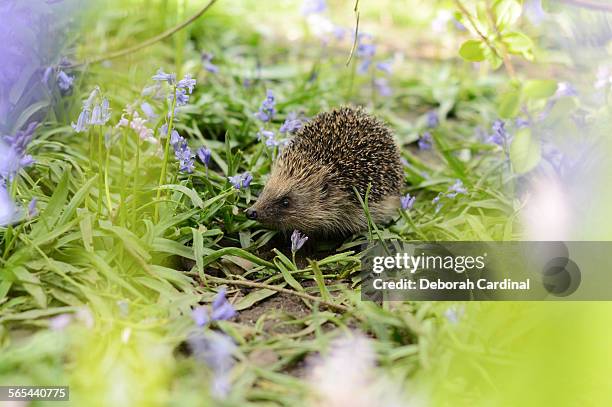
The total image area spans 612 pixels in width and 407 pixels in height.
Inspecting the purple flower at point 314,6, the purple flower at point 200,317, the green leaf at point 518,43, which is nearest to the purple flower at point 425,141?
the purple flower at point 314,6

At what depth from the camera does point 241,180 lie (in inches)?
122

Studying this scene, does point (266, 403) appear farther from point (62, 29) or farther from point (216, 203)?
point (62, 29)

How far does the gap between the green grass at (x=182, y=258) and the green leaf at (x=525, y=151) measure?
0.48 m

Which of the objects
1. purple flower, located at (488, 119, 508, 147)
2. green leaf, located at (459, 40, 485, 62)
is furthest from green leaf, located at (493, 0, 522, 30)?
purple flower, located at (488, 119, 508, 147)

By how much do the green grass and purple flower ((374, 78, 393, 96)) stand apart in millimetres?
338

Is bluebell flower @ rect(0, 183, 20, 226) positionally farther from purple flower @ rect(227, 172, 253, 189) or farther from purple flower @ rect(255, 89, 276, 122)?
purple flower @ rect(255, 89, 276, 122)

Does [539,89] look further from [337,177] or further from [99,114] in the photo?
[99,114]

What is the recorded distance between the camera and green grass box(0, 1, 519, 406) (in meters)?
2.13

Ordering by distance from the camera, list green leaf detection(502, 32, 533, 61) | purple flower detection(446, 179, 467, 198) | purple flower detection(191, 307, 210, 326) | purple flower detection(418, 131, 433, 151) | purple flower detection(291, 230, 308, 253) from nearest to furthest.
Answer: purple flower detection(191, 307, 210, 326) → green leaf detection(502, 32, 533, 61) → purple flower detection(291, 230, 308, 253) → purple flower detection(446, 179, 467, 198) → purple flower detection(418, 131, 433, 151)

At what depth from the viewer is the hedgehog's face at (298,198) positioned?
3234mm

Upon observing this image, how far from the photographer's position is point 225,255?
9.58ft

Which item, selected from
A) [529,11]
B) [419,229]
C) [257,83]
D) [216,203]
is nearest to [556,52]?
[529,11]

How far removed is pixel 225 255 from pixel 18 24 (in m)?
1.52

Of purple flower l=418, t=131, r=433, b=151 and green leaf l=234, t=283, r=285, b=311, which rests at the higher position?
purple flower l=418, t=131, r=433, b=151
